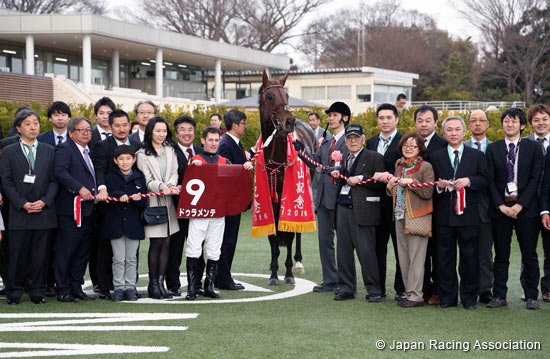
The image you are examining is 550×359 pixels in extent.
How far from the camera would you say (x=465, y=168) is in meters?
6.20

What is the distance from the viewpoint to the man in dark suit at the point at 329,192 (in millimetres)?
7160

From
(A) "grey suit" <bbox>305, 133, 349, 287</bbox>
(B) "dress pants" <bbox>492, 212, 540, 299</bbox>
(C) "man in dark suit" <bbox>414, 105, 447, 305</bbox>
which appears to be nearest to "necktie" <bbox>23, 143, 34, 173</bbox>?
(A) "grey suit" <bbox>305, 133, 349, 287</bbox>

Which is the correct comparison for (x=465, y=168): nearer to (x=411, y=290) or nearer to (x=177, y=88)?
(x=411, y=290)

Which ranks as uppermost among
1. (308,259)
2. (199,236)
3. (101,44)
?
(101,44)

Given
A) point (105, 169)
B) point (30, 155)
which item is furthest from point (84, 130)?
point (30, 155)

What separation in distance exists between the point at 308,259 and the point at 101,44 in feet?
96.4

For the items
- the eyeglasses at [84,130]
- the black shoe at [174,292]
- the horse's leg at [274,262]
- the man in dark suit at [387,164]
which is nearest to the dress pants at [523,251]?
the man in dark suit at [387,164]

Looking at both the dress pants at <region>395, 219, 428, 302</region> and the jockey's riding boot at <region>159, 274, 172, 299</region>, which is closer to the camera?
the dress pants at <region>395, 219, 428, 302</region>

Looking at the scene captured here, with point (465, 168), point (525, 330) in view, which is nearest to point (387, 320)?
point (525, 330)

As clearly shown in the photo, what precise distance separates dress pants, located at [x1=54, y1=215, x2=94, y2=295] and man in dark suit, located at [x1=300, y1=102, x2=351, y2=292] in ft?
8.22

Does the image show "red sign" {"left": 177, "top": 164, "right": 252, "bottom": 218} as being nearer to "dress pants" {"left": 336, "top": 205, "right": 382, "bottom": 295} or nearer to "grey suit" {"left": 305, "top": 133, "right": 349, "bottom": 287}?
"grey suit" {"left": 305, "top": 133, "right": 349, "bottom": 287}

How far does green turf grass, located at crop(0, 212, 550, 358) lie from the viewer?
4707mm

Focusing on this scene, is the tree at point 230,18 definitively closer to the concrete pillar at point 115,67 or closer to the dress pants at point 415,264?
the concrete pillar at point 115,67

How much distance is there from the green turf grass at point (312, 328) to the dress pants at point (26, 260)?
6.5 inches
